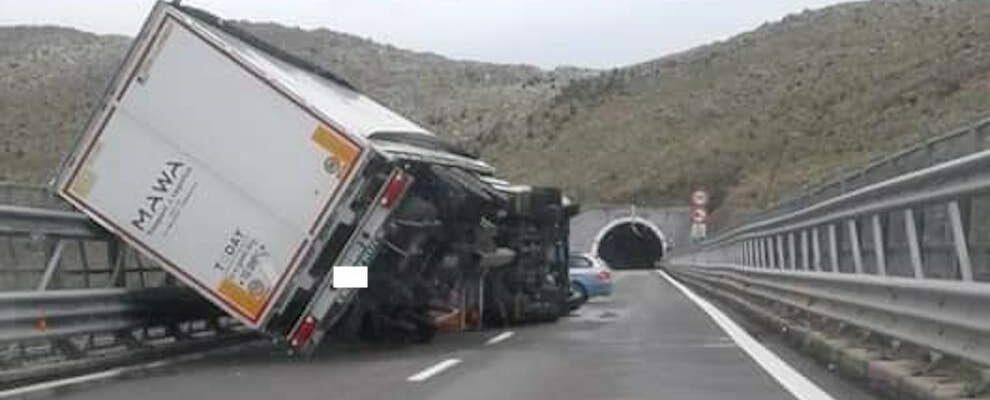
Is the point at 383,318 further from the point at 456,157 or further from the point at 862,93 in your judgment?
the point at 862,93

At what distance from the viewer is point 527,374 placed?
1571 centimetres

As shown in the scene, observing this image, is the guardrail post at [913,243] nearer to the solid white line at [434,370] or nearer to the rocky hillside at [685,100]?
the solid white line at [434,370]

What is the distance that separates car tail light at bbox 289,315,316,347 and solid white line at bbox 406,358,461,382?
1.33 m

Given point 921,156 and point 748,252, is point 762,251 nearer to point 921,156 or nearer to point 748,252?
point 748,252

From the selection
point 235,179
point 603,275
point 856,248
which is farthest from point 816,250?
point 603,275

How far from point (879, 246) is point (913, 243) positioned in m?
1.66

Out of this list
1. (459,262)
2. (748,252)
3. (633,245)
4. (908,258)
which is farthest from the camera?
(633,245)

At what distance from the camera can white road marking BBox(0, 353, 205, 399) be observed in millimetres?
13453

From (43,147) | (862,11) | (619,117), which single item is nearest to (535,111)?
(619,117)

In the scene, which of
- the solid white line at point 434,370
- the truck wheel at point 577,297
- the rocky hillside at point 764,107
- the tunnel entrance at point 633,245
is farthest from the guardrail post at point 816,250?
the tunnel entrance at point 633,245

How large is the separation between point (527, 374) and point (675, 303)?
18.6m

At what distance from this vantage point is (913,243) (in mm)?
11930

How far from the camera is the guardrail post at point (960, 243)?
10.1m

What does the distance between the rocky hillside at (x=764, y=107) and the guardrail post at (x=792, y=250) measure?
42658 millimetres
